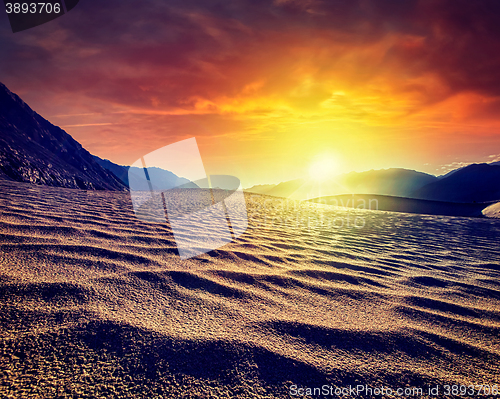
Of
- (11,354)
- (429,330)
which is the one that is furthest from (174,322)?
(429,330)

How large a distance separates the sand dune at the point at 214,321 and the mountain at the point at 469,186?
35143 mm

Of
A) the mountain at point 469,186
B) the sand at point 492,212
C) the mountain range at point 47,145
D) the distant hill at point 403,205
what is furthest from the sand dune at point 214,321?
the mountain at point 469,186

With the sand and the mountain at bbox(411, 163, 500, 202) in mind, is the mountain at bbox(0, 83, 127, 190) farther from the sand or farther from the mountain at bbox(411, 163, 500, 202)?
the mountain at bbox(411, 163, 500, 202)

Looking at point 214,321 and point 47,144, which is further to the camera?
point 47,144

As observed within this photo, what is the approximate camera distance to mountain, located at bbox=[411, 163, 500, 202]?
27817mm

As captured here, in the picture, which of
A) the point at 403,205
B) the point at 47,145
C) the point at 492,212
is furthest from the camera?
the point at 47,145

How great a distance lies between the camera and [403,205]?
40.1 feet

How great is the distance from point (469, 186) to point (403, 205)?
28.6 metres

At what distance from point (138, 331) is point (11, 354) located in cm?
45

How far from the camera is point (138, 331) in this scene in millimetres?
1100

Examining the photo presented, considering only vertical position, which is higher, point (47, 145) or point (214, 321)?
point (47, 145)

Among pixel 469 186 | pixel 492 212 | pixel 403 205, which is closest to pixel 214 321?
pixel 492 212

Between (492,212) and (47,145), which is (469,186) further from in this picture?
(47,145)

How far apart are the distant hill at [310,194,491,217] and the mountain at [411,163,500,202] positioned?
21714 mm
